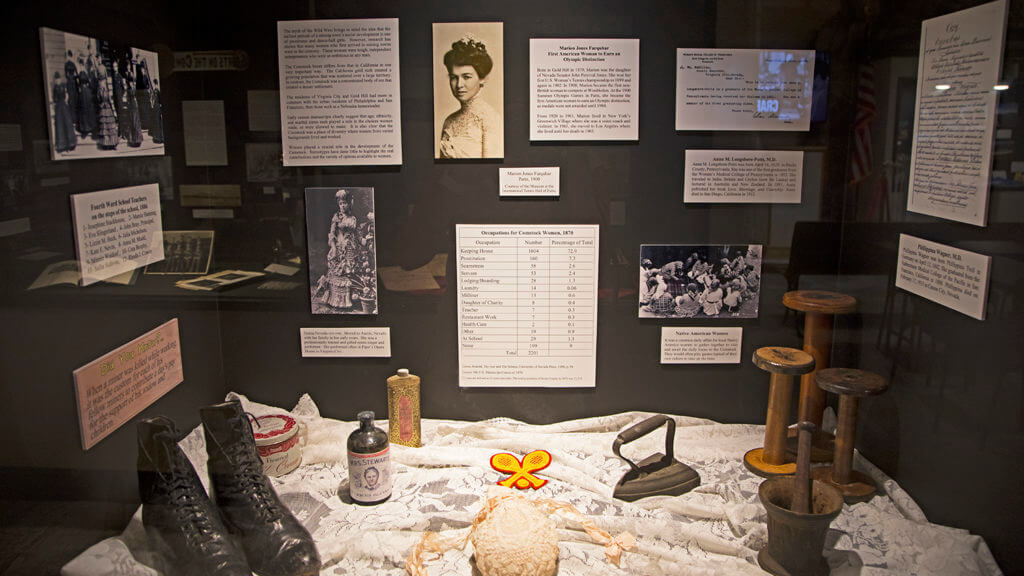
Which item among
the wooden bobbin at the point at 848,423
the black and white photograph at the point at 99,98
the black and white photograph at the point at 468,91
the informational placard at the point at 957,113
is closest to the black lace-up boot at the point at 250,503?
the black and white photograph at the point at 99,98

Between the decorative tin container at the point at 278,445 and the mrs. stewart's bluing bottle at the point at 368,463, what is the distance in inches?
10.1

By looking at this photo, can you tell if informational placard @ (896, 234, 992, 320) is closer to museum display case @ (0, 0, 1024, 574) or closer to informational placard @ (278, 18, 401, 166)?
museum display case @ (0, 0, 1024, 574)

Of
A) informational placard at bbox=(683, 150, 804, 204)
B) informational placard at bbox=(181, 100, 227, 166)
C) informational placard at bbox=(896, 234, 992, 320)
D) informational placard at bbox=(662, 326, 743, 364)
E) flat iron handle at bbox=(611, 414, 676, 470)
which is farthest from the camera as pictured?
informational placard at bbox=(662, 326, 743, 364)

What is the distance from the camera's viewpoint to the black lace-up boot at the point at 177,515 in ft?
4.63

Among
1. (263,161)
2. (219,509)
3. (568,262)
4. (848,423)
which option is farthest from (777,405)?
(263,161)

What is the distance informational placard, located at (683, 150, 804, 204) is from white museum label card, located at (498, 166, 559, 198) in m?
0.41

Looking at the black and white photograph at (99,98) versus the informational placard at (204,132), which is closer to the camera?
the black and white photograph at (99,98)

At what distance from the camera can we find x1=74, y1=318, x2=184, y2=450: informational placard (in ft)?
4.38

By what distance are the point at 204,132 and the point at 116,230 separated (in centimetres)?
53

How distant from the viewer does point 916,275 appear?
69.2 inches

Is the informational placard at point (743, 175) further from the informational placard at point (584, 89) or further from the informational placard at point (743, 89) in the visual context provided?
the informational placard at point (584, 89)

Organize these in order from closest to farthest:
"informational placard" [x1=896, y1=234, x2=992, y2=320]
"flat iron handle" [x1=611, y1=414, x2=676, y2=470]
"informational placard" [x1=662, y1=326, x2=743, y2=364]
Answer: "informational placard" [x1=896, y1=234, x2=992, y2=320] < "flat iron handle" [x1=611, y1=414, x2=676, y2=470] < "informational placard" [x1=662, y1=326, x2=743, y2=364]

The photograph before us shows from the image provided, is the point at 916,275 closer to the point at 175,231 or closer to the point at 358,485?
the point at 358,485

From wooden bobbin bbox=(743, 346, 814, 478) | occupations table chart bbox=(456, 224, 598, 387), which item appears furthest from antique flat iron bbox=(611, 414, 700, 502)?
occupations table chart bbox=(456, 224, 598, 387)
